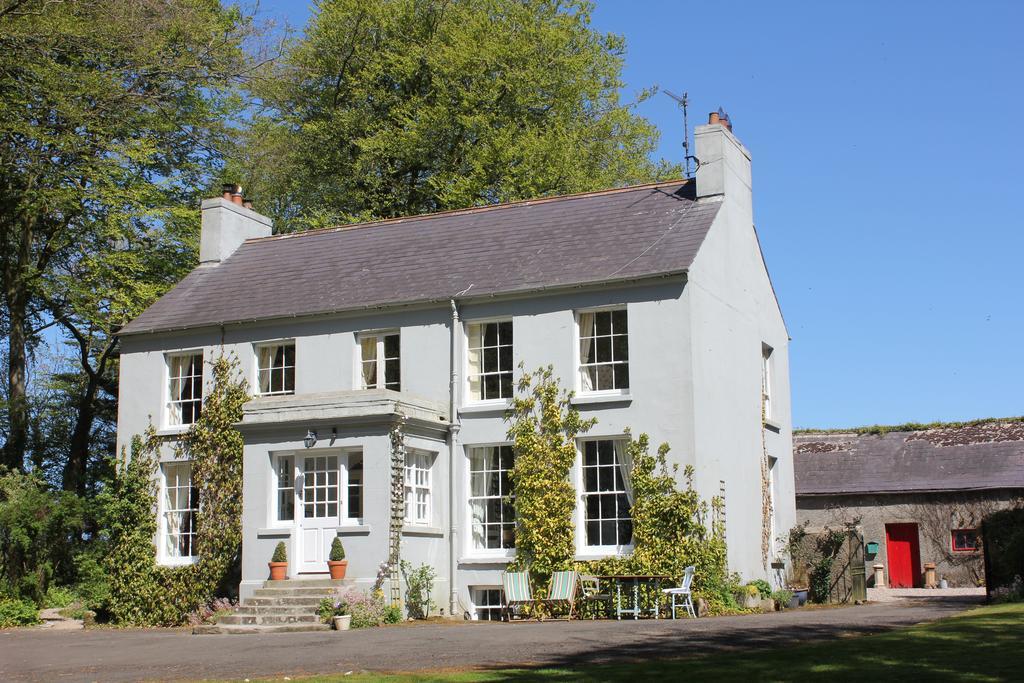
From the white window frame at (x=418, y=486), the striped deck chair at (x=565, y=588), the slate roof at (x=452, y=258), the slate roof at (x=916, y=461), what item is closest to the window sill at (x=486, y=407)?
the white window frame at (x=418, y=486)

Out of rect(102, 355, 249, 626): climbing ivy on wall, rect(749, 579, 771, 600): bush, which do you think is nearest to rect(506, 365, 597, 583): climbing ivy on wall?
rect(749, 579, 771, 600): bush

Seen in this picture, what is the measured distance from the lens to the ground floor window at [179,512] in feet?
84.2

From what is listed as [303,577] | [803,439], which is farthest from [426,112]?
[303,577]

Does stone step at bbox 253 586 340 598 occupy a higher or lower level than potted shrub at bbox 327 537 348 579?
lower

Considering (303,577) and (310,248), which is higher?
(310,248)

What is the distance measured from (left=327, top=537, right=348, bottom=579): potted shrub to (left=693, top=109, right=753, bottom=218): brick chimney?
10.6 meters

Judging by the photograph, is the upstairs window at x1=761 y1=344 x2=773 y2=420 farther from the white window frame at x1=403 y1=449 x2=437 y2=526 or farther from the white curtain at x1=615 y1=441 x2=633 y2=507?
the white window frame at x1=403 y1=449 x2=437 y2=526

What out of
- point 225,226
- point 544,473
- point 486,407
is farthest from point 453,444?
point 225,226

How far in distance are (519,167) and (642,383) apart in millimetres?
16074

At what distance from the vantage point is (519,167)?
120 ft

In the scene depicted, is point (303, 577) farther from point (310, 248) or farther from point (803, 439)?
point (803, 439)

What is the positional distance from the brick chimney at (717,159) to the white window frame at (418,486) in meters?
8.17

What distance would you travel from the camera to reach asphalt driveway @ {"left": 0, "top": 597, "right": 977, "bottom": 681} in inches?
538

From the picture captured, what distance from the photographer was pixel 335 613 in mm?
20531
